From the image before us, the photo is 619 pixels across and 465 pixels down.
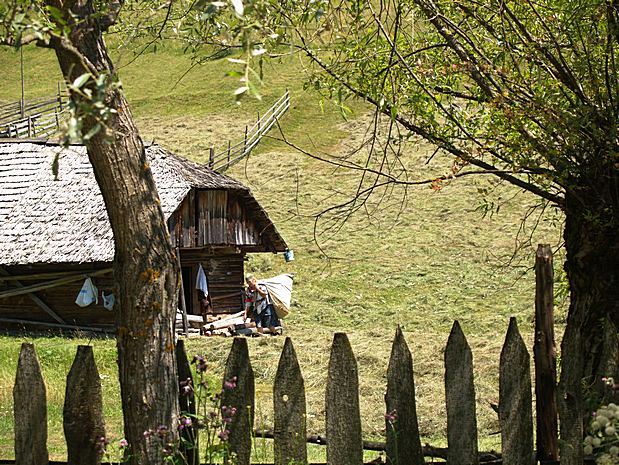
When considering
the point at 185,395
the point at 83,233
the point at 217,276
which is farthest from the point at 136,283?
the point at 217,276

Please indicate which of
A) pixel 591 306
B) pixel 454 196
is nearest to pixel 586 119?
pixel 591 306

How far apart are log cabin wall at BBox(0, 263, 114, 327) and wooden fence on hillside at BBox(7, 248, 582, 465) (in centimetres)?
1771

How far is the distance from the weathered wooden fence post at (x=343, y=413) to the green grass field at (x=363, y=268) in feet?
0.98

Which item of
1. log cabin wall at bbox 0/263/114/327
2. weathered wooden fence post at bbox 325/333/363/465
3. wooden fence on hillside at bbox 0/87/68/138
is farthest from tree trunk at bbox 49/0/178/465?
wooden fence on hillside at bbox 0/87/68/138

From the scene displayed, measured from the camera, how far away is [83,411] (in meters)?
3.50

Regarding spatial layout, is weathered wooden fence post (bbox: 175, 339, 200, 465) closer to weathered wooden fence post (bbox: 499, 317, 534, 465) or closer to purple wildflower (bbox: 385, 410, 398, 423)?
purple wildflower (bbox: 385, 410, 398, 423)

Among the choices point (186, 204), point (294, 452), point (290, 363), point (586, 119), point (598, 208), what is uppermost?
point (186, 204)

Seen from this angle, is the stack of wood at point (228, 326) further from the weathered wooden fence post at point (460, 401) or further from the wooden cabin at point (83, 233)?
the weathered wooden fence post at point (460, 401)

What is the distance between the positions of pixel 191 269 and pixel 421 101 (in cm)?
1841

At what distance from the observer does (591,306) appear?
4.51m

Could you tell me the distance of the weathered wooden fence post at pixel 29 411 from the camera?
3.51 metres

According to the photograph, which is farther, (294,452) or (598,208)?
(598,208)

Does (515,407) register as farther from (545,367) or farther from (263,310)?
(263,310)

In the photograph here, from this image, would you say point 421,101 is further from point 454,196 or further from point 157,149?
point 454,196
